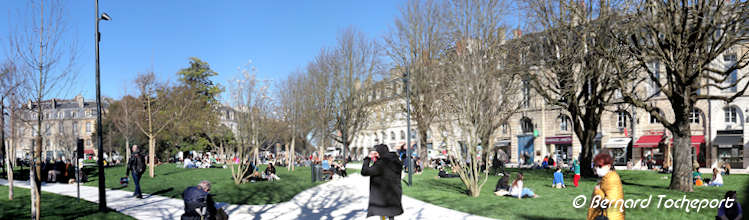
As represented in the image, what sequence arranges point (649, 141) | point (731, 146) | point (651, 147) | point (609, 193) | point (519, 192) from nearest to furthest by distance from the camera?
point (609, 193)
point (519, 192)
point (731, 146)
point (649, 141)
point (651, 147)

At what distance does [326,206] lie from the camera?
13.3m

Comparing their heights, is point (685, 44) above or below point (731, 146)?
above

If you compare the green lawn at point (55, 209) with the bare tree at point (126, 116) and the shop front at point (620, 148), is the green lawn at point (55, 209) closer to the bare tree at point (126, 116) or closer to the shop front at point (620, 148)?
the bare tree at point (126, 116)

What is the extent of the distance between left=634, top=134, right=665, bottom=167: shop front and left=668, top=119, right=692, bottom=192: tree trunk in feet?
73.7

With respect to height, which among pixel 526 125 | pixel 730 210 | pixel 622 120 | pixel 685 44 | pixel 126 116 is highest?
pixel 685 44

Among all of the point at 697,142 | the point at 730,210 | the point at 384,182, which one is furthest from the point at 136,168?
the point at 697,142

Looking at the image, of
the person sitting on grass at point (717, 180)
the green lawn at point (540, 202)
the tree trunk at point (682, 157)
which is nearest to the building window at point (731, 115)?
the person sitting on grass at point (717, 180)

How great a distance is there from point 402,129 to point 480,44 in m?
37.5

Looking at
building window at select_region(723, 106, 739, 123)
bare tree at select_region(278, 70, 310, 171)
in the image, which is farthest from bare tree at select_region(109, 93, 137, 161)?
building window at select_region(723, 106, 739, 123)

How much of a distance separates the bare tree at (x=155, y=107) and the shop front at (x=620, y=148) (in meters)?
30.3

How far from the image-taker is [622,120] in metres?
39.4

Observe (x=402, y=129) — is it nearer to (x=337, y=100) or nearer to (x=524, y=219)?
(x=337, y=100)

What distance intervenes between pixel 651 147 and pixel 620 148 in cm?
223

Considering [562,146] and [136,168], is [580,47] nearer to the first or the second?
[136,168]
